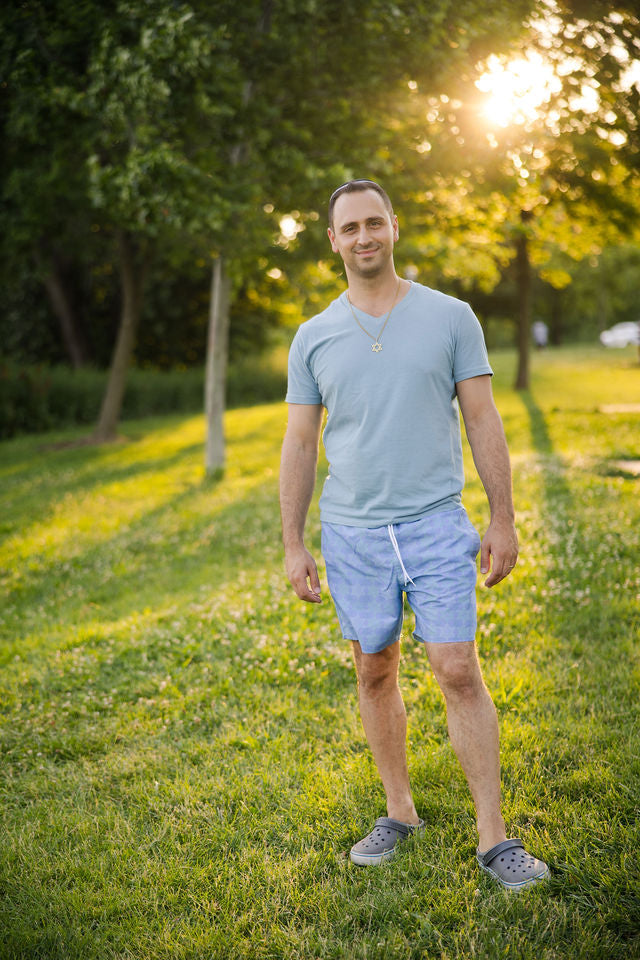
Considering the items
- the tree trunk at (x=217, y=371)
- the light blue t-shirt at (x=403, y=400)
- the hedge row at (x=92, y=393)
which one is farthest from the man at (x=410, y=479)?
the hedge row at (x=92, y=393)

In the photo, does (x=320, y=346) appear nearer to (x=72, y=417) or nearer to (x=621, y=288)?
(x=72, y=417)

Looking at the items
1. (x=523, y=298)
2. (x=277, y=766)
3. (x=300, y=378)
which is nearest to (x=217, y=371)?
(x=277, y=766)

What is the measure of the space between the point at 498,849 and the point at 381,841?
19.6 inches

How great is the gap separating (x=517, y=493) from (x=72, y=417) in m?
16.1

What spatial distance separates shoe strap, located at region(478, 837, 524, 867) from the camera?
286cm

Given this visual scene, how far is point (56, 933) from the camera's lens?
2865 millimetres

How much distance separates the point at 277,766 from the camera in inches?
151

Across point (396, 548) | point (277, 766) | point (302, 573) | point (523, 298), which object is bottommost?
point (277, 766)

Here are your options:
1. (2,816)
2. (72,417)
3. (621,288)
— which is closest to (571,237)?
(72,417)

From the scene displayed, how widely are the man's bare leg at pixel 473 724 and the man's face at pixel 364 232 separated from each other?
1468mm

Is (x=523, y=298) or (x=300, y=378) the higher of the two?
(x=523, y=298)

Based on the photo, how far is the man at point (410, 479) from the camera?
2.81 m

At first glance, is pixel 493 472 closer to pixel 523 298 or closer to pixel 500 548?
pixel 500 548

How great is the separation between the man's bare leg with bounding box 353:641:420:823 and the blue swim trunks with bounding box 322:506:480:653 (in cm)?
11
